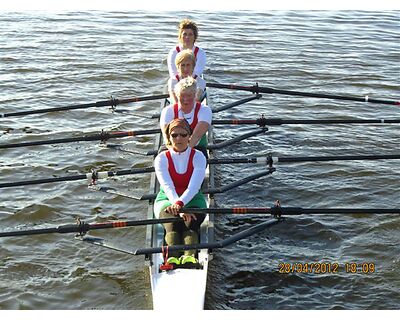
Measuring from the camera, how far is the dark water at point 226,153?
6.82m

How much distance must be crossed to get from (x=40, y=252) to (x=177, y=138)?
7.81ft

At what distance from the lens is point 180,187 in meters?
6.78

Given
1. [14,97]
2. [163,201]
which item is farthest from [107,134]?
[14,97]

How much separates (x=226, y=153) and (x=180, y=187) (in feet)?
12.2

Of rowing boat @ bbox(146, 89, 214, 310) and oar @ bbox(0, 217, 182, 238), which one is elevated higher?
oar @ bbox(0, 217, 182, 238)

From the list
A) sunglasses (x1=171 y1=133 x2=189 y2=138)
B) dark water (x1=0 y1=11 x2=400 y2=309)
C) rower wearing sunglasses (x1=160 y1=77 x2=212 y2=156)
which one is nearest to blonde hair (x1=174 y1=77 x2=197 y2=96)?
rower wearing sunglasses (x1=160 y1=77 x2=212 y2=156)

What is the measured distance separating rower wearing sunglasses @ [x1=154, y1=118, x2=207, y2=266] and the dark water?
0.78 metres

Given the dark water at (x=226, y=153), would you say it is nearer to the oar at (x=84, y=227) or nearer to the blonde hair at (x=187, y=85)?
the oar at (x=84, y=227)

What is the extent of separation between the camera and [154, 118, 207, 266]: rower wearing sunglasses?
6.36m

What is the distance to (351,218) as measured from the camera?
824 cm

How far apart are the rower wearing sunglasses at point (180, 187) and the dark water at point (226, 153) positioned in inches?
30.8

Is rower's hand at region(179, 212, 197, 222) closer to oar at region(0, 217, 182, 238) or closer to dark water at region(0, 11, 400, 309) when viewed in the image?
oar at region(0, 217, 182, 238)

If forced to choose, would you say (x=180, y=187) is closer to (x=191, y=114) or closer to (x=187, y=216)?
(x=187, y=216)
